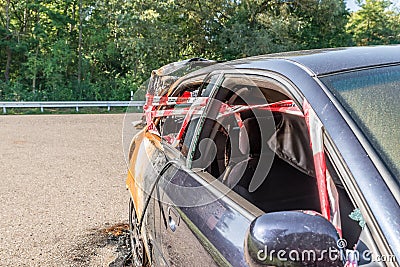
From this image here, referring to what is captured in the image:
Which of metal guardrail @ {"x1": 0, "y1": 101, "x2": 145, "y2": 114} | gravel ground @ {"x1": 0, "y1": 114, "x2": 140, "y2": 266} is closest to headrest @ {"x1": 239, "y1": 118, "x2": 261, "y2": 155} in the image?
gravel ground @ {"x1": 0, "y1": 114, "x2": 140, "y2": 266}

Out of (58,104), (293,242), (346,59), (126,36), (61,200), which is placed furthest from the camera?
(126,36)

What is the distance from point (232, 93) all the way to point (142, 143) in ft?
3.99

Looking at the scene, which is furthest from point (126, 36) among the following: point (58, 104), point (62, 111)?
point (62, 111)

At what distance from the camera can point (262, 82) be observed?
6.45 ft

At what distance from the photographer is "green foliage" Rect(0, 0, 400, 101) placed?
23.8 meters

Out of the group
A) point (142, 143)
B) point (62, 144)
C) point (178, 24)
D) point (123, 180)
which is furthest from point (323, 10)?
point (142, 143)

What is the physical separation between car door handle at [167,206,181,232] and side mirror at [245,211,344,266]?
0.93m

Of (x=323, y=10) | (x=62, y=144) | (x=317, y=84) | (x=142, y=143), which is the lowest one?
(x=62, y=144)

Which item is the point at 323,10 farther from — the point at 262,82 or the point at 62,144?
the point at 262,82

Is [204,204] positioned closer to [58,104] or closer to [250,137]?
[250,137]

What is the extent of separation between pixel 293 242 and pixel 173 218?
1.12 m

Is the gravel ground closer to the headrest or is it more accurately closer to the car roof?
the headrest

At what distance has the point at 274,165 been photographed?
2607 millimetres

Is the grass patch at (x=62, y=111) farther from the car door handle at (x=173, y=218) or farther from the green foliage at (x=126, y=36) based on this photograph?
the car door handle at (x=173, y=218)
